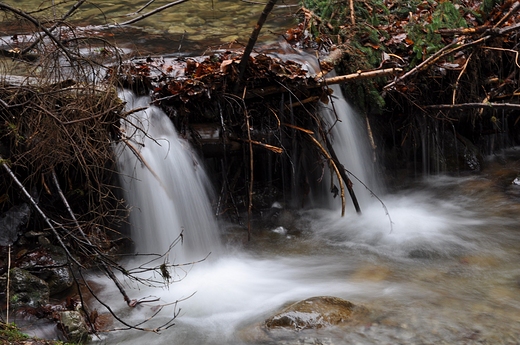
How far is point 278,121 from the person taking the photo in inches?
224

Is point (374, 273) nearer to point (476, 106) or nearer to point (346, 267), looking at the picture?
point (346, 267)

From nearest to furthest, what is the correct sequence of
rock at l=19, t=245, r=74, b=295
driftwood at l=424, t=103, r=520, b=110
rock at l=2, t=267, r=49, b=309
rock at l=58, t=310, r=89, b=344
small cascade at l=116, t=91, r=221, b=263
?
rock at l=58, t=310, r=89, b=344 → rock at l=2, t=267, r=49, b=309 → rock at l=19, t=245, r=74, b=295 → small cascade at l=116, t=91, r=221, b=263 → driftwood at l=424, t=103, r=520, b=110

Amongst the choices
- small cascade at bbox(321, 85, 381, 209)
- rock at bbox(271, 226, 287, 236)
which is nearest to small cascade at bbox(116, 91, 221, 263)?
rock at bbox(271, 226, 287, 236)

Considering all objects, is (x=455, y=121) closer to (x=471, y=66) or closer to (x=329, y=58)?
(x=471, y=66)

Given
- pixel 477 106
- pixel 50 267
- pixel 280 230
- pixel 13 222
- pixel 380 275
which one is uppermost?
pixel 477 106

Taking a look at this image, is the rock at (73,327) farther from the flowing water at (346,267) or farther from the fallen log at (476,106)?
the fallen log at (476,106)

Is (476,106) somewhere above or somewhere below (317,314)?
above

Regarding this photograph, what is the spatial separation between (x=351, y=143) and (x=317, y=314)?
3.00m

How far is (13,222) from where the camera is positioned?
495 cm

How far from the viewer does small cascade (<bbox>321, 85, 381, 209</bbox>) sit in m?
6.65

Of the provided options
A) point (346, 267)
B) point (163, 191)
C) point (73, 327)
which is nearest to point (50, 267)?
point (73, 327)

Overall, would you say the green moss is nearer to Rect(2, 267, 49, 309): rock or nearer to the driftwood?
Rect(2, 267, 49, 309): rock

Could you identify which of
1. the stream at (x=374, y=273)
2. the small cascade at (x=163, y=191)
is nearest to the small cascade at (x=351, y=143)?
the stream at (x=374, y=273)

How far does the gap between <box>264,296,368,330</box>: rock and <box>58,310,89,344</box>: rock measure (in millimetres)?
1198
